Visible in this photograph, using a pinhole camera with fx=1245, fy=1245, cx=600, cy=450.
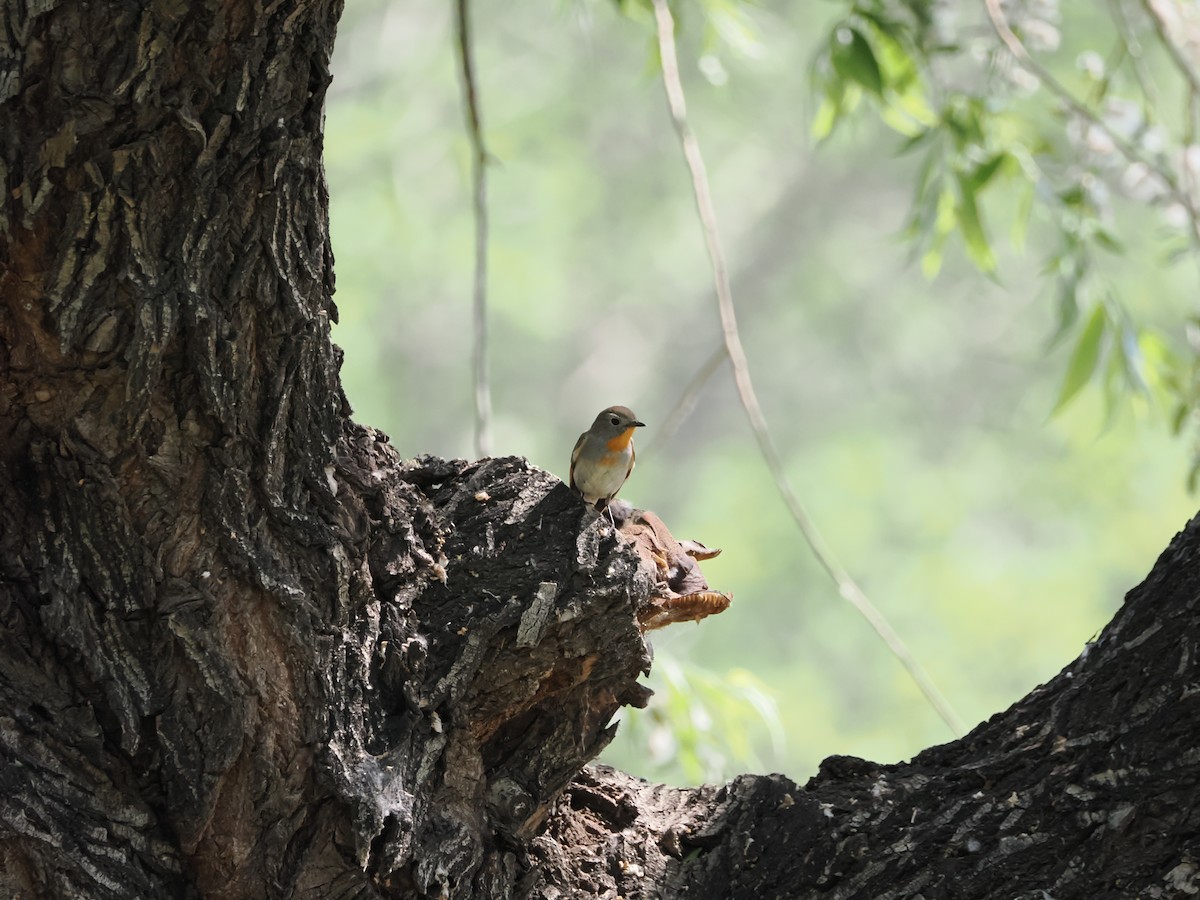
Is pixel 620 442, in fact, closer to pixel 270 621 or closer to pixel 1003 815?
pixel 270 621

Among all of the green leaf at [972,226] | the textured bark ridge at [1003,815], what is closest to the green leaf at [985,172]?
the green leaf at [972,226]

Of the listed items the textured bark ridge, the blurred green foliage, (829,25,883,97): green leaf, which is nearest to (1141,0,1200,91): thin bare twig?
(829,25,883,97): green leaf

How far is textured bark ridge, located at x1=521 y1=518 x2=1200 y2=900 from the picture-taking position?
6.24 feet

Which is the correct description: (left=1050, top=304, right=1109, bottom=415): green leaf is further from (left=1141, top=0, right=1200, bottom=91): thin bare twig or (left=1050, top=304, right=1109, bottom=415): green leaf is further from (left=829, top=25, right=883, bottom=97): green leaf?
(left=829, top=25, right=883, bottom=97): green leaf

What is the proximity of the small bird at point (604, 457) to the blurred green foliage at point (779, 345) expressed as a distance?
748 centimetres

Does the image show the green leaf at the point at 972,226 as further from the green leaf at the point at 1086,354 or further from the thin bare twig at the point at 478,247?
the thin bare twig at the point at 478,247

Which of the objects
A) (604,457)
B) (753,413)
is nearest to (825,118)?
(604,457)

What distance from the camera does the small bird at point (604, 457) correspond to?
347cm

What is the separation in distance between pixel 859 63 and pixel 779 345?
14.5m

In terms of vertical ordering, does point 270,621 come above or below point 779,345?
below

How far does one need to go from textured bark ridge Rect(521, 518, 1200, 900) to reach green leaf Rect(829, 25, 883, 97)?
1575 mm

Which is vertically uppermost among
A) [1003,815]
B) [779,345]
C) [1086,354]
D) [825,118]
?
[779,345]

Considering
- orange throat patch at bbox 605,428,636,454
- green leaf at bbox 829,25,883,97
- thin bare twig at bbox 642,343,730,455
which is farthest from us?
orange throat patch at bbox 605,428,636,454

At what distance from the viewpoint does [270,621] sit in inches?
80.8
